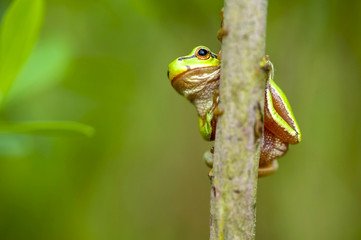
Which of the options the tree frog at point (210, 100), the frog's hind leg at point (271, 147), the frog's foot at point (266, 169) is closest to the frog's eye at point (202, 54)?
the tree frog at point (210, 100)

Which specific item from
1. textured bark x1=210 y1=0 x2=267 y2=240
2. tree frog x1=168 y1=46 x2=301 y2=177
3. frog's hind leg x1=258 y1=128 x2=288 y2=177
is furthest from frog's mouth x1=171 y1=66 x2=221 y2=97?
textured bark x1=210 y1=0 x2=267 y2=240

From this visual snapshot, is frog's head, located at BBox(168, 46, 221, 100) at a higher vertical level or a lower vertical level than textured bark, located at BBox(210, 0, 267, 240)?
higher

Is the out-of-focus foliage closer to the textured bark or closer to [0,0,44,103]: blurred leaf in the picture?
[0,0,44,103]: blurred leaf

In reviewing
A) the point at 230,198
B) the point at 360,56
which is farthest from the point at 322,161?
the point at 230,198

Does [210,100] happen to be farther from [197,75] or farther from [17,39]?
[17,39]

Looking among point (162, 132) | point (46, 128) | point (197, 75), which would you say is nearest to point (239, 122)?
point (46, 128)

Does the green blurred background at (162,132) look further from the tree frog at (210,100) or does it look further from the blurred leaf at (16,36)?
the blurred leaf at (16,36)

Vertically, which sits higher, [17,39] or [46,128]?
[17,39]

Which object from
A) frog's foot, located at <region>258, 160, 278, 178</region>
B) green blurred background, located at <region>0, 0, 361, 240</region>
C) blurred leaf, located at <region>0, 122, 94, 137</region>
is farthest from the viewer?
green blurred background, located at <region>0, 0, 361, 240</region>
